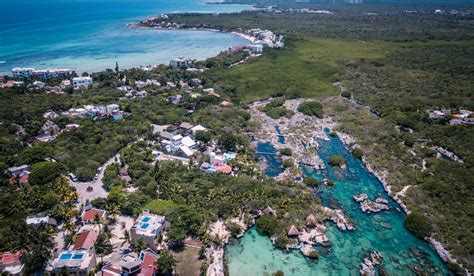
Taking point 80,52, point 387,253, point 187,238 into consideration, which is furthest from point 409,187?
point 80,52

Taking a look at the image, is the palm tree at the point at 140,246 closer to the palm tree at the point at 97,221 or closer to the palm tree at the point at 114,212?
the palm tree at the point at 97,221

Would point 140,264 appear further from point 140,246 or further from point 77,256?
point 77,256

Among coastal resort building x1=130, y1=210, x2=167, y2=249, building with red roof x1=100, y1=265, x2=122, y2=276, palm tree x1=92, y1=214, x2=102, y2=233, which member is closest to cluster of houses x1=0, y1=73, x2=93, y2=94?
palm tree x1=92, y1=214, x2=102, y2=233

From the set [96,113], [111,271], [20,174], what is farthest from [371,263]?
[96,113]

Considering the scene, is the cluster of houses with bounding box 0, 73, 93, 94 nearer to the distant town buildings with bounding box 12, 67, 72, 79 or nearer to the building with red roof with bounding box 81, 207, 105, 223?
the distant town buildings with bounding box 12, 67, 72, 79

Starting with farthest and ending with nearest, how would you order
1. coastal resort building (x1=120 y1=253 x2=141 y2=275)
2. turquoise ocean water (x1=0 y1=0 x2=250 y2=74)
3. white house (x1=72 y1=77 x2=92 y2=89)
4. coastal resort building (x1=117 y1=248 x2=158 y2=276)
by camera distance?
turquoise ocean water (x1=0 y1=0 x2=250 y2=74)
white house (x1=72 y1=77 x2=92 y2=89)
coastal resort building (x1=117 y1=248 x2=158 y2=276)
coastal resort building (x1=120 y1=253 x2=141 y2=275)

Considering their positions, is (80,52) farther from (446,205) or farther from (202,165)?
(446,205)
